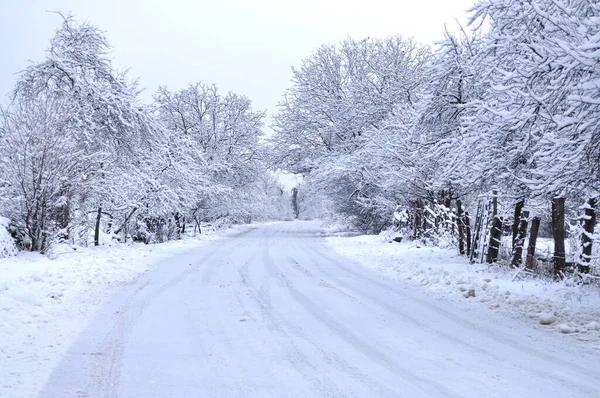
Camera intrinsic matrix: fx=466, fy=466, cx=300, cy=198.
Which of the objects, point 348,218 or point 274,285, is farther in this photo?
point 348,218

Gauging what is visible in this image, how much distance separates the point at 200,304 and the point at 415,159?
10.2m

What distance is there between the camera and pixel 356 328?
6.05 meters

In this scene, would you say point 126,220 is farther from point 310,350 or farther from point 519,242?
point 310,350

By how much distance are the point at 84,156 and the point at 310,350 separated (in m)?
10.6

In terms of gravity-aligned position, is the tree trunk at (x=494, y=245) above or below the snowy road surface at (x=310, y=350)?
above

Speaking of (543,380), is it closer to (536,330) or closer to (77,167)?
(536,330)

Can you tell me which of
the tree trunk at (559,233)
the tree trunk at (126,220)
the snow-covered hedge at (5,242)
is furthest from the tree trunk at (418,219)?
the snow-covered hedge at (5,242)

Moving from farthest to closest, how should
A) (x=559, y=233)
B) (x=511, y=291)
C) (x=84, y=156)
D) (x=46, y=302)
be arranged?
(x=84, y=156) → (x=559, y=233) → (x=511, y=291) → (x=46, y=302)

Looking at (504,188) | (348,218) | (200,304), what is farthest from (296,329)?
(348,218)

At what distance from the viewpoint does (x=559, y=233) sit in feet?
30.2

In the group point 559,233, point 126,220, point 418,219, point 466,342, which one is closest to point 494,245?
point 559,233

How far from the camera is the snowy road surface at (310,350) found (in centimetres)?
401

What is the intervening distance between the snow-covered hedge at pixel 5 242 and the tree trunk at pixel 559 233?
1180cm

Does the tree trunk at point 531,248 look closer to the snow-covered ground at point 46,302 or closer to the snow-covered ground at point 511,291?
the snow-covered ground at point 511,291
